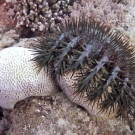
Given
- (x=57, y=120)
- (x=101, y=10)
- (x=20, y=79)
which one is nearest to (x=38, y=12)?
(x=101, y=10)

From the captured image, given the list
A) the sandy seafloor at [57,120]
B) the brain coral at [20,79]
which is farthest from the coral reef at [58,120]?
the brain coral at [20,79]

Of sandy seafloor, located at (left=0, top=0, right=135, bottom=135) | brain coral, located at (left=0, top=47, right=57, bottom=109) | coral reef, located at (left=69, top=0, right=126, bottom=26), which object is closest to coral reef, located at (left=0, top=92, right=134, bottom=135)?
sandy seafloor, located at (left=0, top=0, right=135, bottom=135)

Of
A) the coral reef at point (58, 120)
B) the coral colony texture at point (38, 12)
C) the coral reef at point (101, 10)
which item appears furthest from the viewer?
the coral colony texture at point (38, 12)

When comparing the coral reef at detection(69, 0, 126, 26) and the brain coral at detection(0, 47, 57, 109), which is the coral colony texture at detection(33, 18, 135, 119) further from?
the coral reef at detection(69, 0, 126, 26)

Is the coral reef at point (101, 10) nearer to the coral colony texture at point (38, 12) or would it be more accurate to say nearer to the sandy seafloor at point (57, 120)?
the coral colony texture at point (38, 12)

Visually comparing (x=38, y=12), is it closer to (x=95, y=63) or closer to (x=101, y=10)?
(x=101, y=10)
